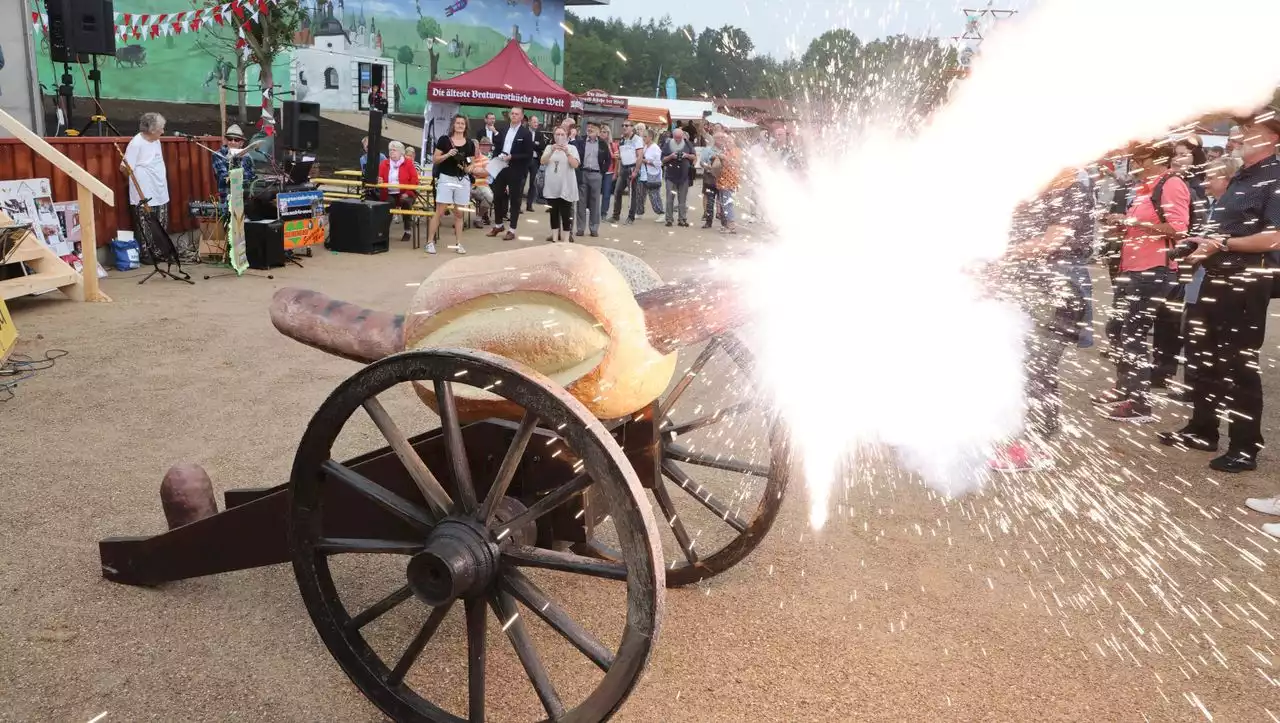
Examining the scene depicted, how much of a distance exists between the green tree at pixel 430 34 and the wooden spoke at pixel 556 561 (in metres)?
47.0

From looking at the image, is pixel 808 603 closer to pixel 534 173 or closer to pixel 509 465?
pixel 509 465

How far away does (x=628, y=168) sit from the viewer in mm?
17594

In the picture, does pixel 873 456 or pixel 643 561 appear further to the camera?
pixel 873 456

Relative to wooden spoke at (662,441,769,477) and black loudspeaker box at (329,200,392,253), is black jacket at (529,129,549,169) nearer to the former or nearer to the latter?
black loudspeaker box at (329,200,392,253)

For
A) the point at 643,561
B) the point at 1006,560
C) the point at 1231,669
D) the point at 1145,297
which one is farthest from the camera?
the point at 1145,297

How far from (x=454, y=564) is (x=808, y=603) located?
1.65 meters

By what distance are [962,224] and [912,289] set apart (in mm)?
426

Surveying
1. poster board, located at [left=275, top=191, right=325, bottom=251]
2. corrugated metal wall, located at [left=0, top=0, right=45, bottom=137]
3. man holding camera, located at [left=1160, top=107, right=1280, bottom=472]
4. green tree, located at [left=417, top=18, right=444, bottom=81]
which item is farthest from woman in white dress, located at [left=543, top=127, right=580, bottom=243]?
green tree, located at [left=417, top=18, right=444, bottom=81]

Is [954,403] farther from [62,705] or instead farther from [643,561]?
[62,705]

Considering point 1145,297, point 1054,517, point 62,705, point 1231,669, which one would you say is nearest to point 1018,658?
point 1231,669

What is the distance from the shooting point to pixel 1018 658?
3023mm

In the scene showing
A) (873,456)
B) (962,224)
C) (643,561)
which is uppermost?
(962,224)

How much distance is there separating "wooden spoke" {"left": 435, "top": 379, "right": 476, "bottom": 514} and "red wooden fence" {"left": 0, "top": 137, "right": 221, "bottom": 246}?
314 inches

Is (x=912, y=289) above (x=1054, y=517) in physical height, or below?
above
